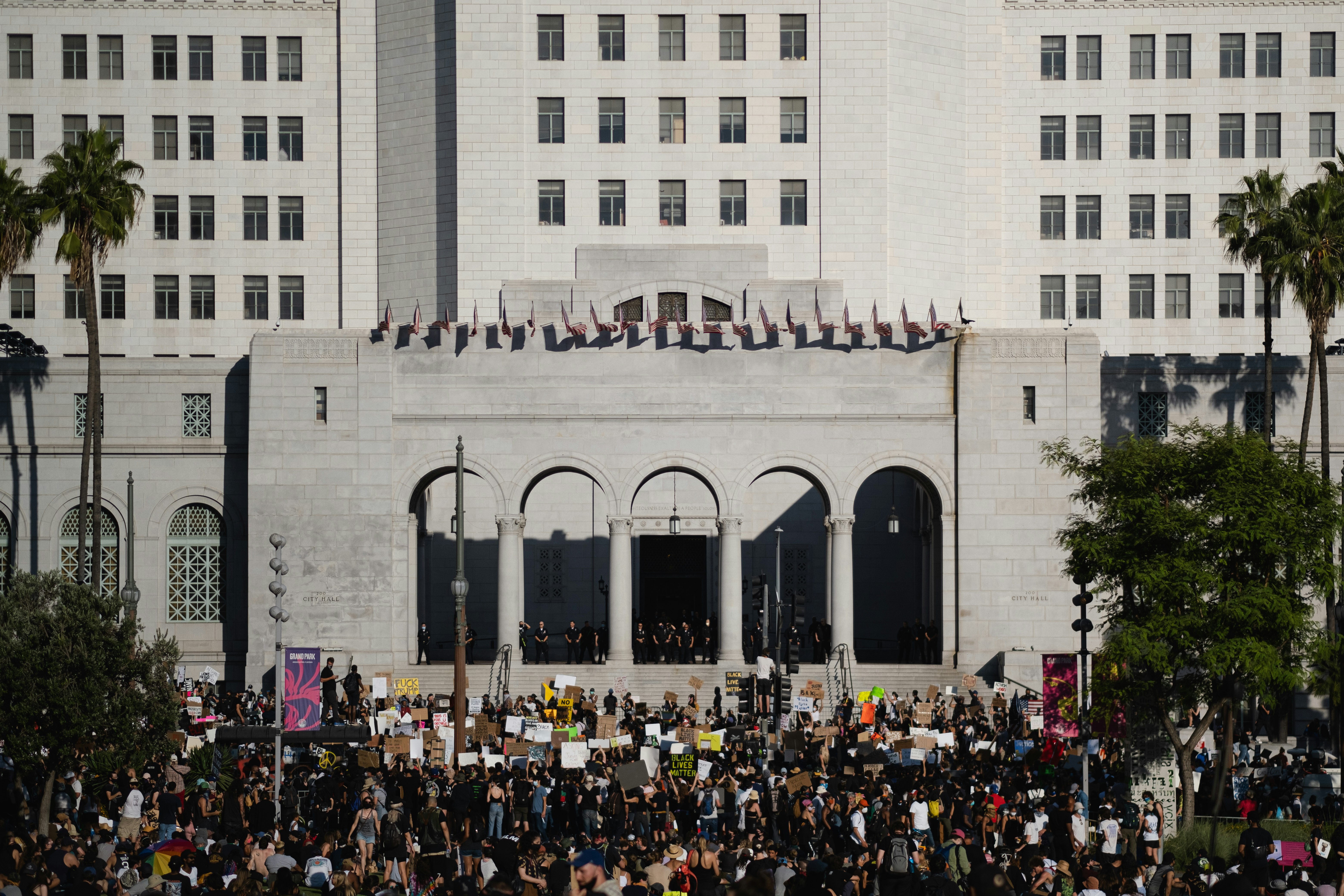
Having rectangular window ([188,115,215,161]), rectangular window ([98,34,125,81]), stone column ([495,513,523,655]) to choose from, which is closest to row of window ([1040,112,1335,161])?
stone column ([495,513,523,655])

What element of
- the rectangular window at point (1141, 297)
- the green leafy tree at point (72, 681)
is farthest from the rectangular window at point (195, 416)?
the rectangular window at point (1141, 297)

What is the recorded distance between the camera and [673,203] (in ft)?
217

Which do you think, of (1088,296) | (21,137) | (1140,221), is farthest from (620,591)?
(21,137)

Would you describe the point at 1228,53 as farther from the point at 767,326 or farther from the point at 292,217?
the point at 292,217

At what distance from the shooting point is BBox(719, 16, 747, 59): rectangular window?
66.2 m

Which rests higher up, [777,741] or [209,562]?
[209,562]

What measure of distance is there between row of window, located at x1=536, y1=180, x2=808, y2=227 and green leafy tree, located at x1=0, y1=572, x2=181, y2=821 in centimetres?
3387

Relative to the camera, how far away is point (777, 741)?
38.0 meters

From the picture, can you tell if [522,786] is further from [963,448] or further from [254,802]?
[963,448]

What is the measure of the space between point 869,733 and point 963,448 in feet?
55.0

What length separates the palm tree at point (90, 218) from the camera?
50.2 meters

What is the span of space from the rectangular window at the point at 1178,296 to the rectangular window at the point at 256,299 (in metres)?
35.7

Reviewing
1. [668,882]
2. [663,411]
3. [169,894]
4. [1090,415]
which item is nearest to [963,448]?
[1090,415]

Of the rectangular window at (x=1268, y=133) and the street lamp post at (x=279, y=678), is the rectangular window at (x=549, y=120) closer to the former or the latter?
the rectangular window at (x=1268, y=133)
